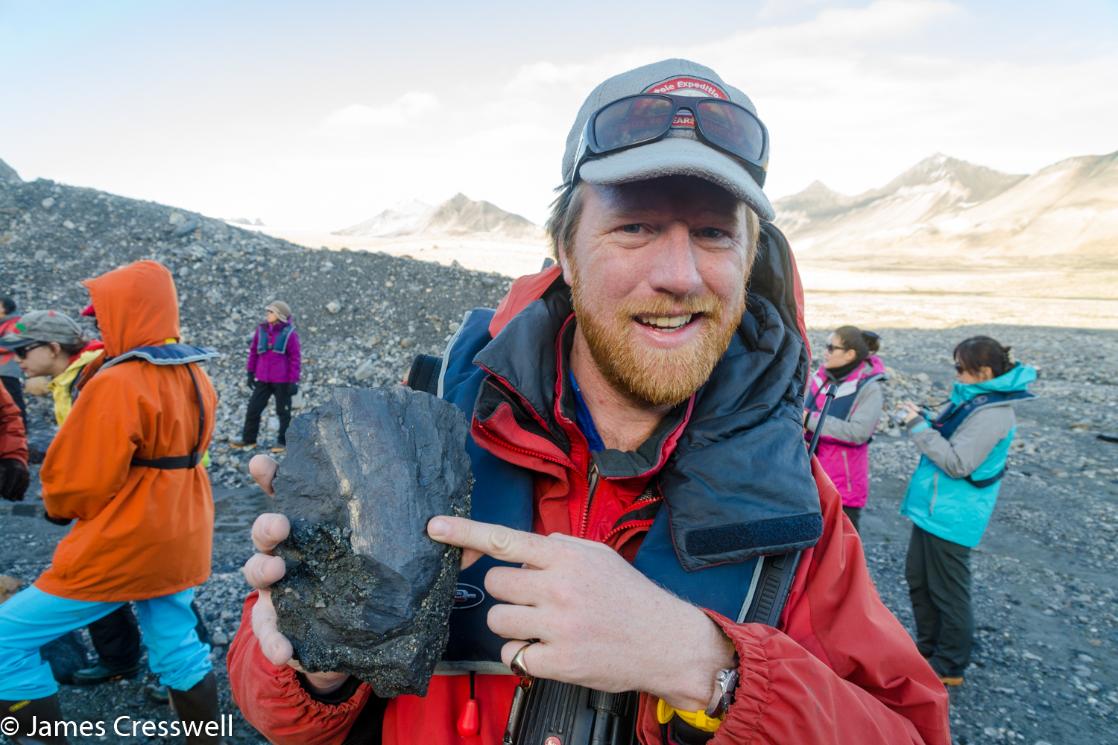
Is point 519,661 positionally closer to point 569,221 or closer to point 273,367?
point 569,221

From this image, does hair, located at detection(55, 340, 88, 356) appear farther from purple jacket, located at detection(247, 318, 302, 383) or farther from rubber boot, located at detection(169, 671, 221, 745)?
purple jacket, located at detection(247, 318, 302, 383)

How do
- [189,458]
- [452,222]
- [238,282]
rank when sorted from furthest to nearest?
[452,222] < [238,282] < [189,458]

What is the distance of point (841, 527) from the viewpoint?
1.73 m

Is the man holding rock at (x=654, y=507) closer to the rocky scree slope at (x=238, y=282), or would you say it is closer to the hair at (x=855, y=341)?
the hair at (x=855, y=341)

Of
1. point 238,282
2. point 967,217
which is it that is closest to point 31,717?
point 238,282

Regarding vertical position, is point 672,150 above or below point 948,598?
above

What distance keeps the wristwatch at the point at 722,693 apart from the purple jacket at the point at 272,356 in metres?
9.69

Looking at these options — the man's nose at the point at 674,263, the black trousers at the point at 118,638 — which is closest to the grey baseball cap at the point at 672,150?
the man's nose at the point at 674,263

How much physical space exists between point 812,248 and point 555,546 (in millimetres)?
108991

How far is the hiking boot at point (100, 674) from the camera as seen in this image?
14.4 feet

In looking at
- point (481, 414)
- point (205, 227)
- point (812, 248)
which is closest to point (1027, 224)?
point (812, 248)

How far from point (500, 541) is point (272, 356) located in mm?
9535

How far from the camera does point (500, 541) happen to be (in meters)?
1.28

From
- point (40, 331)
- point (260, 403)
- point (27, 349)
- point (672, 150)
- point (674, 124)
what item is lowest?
point (260, 403)
